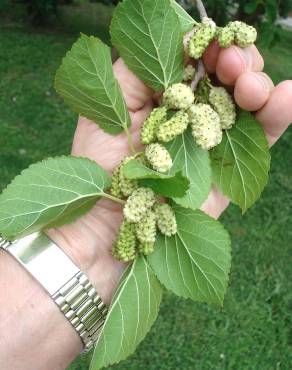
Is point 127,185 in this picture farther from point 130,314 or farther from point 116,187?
point 130,314

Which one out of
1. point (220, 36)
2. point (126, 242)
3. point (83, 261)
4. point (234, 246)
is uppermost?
point (220, 36)

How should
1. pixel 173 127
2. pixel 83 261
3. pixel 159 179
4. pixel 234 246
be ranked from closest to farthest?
pixel 159 179 < pixel 173 127 < pixel 83 261 < pixel 234 246

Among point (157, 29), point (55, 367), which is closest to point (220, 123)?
point (157, 29)

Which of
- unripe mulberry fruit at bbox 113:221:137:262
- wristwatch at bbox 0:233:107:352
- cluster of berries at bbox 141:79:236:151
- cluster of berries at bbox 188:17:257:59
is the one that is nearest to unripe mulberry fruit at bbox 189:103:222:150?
cluster of berries at bbox 141:79:236:151

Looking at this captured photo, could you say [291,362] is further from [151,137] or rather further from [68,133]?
[68,133]

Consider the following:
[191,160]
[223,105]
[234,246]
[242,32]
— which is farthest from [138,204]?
[234,246]

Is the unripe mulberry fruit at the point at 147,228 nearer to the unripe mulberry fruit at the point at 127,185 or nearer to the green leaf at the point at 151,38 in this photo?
the unripe mulberry fruit at the point at 127,185
